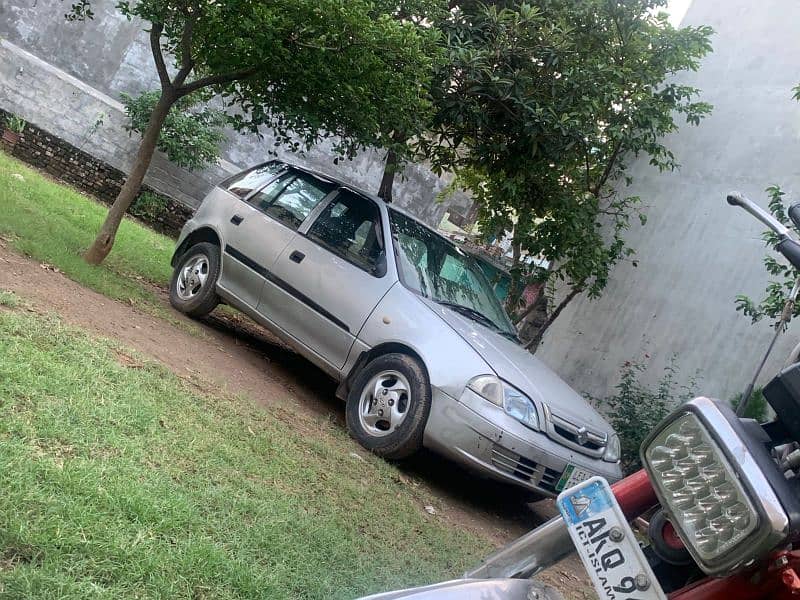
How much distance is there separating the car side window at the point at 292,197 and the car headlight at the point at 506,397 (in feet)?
7.70

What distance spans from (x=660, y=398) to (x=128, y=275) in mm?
5686

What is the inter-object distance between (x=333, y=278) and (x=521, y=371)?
1648 millimetres

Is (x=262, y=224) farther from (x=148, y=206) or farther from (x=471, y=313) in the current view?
(x=148, y=206)

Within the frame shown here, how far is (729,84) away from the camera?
947 cm

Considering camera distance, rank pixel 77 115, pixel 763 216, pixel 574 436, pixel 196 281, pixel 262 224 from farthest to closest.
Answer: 1. pixel 77 115
2. pixel 196 281
3. pixel 262 224
4. pixel 574 436
5. pixel 763 216

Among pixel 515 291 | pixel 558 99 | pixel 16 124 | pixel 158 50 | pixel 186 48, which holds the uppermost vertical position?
pixel 558 99

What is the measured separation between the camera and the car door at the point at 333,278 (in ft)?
18.8

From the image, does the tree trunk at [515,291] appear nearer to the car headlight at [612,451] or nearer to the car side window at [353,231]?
the car side window at [353,231]

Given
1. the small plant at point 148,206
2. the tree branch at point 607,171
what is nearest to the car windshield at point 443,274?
the tree branch at point 607,171

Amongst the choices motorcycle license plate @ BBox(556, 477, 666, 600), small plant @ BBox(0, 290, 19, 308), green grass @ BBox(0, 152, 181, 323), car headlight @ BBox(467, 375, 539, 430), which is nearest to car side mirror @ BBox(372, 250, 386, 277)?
car headlight @ BBox(467, 375, 539, 430)

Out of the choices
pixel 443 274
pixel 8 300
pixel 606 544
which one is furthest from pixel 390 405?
pixel 606 544

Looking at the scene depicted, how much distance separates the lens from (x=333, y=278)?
19.5 feet

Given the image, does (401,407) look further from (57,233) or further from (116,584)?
(57,233)

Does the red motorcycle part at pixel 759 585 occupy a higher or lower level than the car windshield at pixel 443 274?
lower
